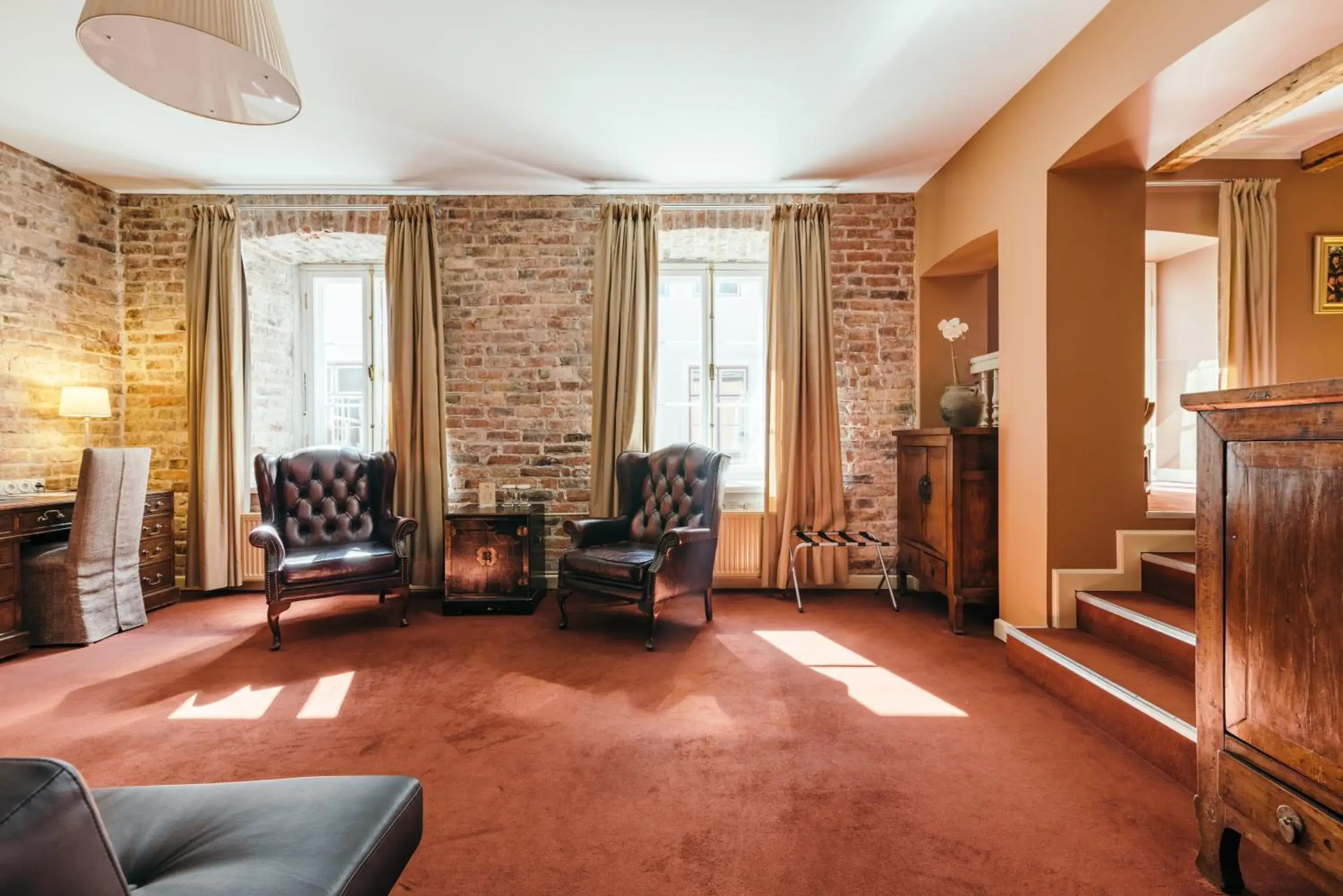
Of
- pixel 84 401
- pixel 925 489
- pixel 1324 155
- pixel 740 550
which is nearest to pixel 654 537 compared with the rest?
pixel 740 550

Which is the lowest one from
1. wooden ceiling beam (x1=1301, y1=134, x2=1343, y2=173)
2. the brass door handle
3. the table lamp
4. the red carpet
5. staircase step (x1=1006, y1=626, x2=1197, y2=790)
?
the red carpet

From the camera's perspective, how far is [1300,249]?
419 cm

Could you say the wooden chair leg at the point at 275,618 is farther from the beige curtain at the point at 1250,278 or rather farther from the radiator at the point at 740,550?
the beige curtain at the point at 1250,278

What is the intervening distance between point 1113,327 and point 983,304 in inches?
64.2

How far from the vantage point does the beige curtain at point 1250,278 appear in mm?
4188

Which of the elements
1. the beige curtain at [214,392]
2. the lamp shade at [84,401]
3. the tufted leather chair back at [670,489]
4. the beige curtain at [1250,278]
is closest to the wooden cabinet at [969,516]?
the tufted leather chair back at [670,489]

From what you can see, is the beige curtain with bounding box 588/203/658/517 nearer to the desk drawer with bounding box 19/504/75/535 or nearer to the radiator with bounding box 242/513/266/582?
the radiator with bounding box 242/513/266/582

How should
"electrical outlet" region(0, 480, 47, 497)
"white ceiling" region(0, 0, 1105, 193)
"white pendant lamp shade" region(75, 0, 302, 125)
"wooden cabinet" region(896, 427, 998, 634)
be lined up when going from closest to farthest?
"white pendant lamp shade" region(75, 0, 302, 125), "white ceiling" region(0, 0, 1105, 193), "wooden cabinet" region(896, 427, 998, 634), "electrical outlet" region(0, 480, 47, 497)

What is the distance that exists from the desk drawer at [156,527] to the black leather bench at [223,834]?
3.62m

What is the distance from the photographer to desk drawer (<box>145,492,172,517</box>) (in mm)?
4141

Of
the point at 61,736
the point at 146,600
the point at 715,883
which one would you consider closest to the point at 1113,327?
the point at 715,883

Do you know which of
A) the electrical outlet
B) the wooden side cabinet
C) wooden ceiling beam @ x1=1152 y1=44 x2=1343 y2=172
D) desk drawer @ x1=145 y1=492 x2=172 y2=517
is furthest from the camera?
desk drawer @ x1=145 y1=492 x2=172 y2=517

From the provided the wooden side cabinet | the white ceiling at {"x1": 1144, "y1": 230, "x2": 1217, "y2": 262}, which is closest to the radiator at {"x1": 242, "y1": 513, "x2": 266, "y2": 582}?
the wooden side cabinet

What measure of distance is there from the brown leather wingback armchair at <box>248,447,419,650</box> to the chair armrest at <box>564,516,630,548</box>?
3.37 ft
